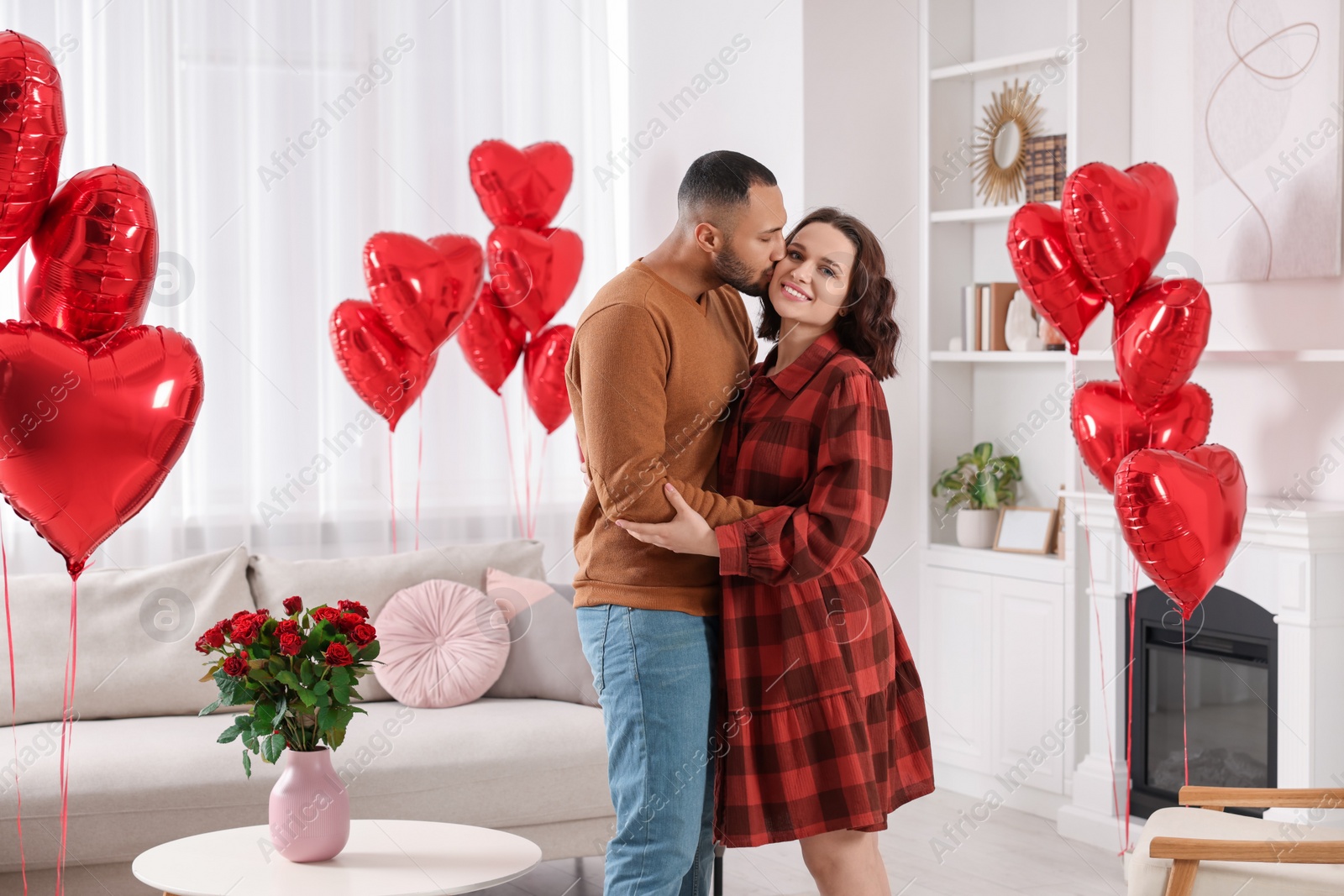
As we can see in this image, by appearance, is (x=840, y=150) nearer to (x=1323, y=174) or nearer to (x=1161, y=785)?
(x=1323, y=174)

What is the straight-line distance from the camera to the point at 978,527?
13.4 feet

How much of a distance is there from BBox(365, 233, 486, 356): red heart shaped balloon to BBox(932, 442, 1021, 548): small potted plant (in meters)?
1.73

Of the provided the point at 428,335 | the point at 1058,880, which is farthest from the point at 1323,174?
the point at 428,335

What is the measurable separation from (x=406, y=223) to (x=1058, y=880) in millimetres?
2805

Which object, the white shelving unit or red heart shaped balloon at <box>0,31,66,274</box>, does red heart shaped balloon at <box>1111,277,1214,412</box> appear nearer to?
the white shelving unit

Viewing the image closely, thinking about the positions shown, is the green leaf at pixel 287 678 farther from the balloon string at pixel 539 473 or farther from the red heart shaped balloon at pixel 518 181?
the balloon string at pixel 539 473

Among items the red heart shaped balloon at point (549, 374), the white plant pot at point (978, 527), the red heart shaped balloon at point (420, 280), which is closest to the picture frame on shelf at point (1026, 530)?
the white plant pot at point (978, 527)

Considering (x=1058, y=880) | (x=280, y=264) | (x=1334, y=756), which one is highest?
(x=280, y=264)

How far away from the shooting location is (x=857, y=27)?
4.06 meters

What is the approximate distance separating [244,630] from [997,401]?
9.10 ft

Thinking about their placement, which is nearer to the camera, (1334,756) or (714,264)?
(714,264)

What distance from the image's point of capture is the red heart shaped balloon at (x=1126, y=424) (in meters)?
2.82

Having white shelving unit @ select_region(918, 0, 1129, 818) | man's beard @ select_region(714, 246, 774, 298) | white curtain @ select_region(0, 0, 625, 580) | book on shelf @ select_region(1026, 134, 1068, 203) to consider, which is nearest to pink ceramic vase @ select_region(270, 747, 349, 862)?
man's beard @ select_region(714, 246, 774, 298)

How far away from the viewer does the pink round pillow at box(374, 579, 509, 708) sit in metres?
3.23
